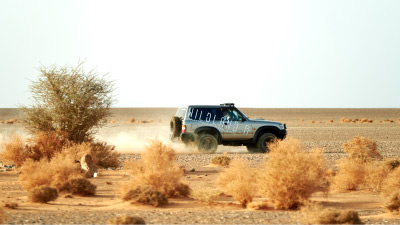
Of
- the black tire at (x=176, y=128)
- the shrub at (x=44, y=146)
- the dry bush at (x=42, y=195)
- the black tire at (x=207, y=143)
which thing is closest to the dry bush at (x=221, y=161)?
the black tire at (x=207, y=143)

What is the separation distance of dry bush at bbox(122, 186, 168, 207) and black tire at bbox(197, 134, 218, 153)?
41.3 feet

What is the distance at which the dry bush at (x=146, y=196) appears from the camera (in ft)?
42.7

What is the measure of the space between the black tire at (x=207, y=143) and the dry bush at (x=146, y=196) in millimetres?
12581

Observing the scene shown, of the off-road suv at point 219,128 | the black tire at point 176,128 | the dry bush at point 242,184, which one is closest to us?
the dry bush at point 242,184

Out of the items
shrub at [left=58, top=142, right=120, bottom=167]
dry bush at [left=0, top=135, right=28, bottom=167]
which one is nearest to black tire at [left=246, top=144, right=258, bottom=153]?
shrub at [left=58, top=142, right=120, bottom=167]

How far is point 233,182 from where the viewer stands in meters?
13.5

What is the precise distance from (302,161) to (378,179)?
4.10 metres

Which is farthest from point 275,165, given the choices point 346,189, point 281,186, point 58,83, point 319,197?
point 58,83

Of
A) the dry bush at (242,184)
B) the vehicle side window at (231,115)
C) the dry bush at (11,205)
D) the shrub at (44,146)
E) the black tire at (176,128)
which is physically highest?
the vehicle side window at (231,115)

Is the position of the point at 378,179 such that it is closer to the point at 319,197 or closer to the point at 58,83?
the point at 319,197

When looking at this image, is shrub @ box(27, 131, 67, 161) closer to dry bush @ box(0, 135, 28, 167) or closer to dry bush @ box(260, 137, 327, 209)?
dry bush @ box(0, 135, 28, 167)

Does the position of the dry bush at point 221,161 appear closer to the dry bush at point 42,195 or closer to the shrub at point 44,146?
the shrub at point 44,146

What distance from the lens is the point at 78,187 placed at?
1480 centimetres

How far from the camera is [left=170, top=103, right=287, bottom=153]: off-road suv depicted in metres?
25.6
